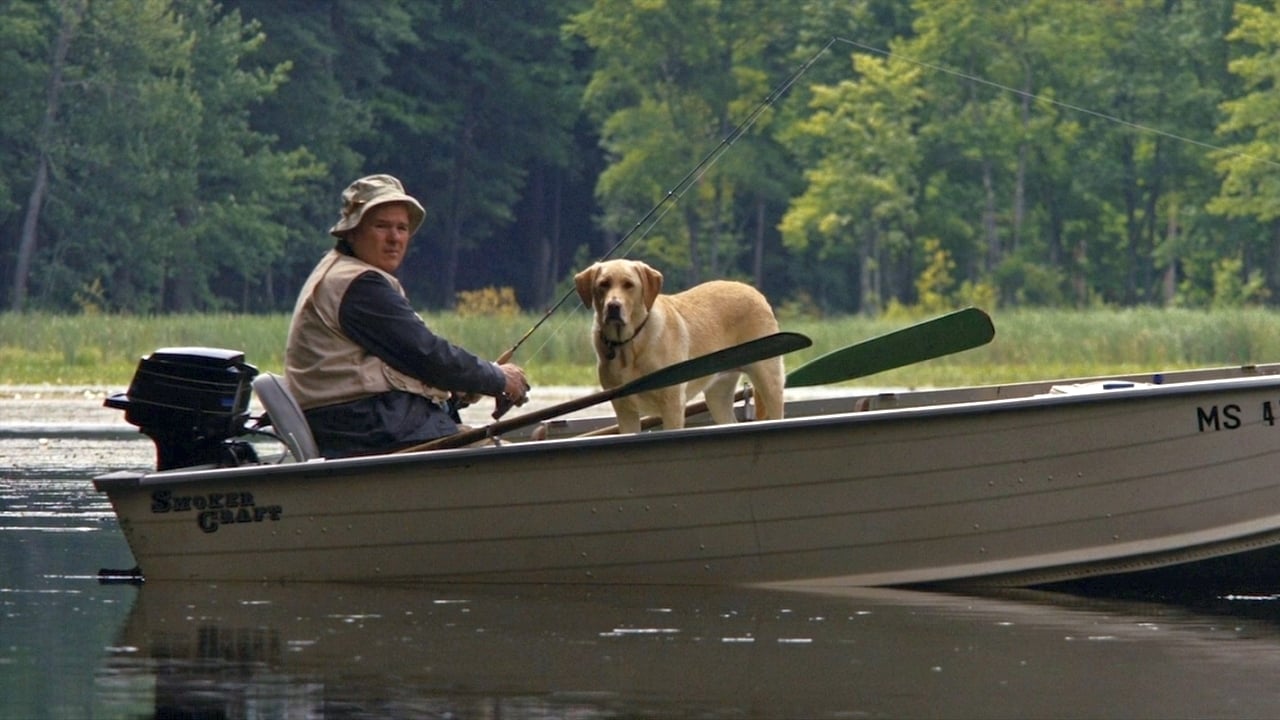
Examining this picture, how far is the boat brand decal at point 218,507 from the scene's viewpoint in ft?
28.4

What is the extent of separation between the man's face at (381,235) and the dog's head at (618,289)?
646 mm

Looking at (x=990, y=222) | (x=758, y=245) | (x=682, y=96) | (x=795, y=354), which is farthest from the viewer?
(x=758, y=245)

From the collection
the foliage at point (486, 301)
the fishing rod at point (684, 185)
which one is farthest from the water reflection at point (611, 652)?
the foliage at point (486, 301)

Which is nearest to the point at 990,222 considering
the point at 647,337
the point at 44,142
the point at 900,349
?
the point at 44,142

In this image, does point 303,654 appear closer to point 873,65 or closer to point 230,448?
point 230,448

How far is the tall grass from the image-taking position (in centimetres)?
2794

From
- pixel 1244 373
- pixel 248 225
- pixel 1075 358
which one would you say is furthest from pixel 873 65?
pixel 1244 373

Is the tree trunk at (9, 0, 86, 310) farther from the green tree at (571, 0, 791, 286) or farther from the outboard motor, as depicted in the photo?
the outboard motor

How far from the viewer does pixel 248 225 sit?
5184cm

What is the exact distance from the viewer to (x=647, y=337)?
9062 millimetres

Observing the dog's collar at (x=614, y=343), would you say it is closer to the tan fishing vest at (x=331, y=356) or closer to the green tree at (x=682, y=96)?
the tan fishing vest at (x=331, y=356)

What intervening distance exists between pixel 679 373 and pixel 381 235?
117cm

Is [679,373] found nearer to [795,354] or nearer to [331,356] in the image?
[331,356]

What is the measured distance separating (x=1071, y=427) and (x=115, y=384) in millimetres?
18621
